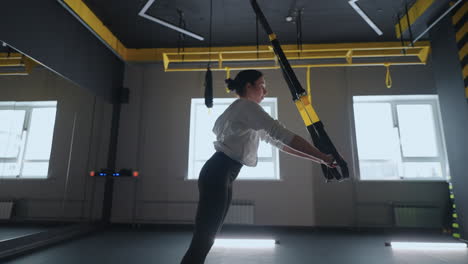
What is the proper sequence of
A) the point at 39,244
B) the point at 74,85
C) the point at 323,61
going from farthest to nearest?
the point at 323,61 → the point at 74,85 → the point at 39,244

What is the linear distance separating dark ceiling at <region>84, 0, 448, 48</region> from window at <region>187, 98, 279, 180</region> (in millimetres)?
1091

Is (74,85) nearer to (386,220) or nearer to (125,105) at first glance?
(125,105)

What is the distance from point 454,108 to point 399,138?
4.84ft

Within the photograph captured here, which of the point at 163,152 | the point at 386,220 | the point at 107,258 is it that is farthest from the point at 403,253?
the point at 163,152

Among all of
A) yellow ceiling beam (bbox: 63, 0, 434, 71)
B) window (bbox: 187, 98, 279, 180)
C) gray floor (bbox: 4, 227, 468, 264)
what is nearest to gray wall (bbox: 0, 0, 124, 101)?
yellow ceiling beam (bbox: 63, 0, 434, 71)

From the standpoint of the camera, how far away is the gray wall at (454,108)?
277 cm

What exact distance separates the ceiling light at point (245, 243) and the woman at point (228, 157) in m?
1.96

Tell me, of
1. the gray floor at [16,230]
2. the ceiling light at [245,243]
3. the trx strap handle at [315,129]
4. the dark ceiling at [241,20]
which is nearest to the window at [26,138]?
the gray floor at [16,230]

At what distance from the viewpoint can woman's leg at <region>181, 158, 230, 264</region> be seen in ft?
3.26

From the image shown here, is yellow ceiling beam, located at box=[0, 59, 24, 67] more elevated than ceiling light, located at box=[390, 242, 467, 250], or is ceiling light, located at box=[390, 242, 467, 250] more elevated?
yellow ceiling beam, located at box=[0, 59, 24, 67]

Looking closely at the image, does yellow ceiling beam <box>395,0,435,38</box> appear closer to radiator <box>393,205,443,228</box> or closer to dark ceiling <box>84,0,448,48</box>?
dark ceiling <box>84,0,448,48</box>

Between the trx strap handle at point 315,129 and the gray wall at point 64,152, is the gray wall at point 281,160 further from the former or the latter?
the trx strap handle at point 315,129

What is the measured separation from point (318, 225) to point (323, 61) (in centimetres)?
253

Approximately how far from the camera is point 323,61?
3.70m
